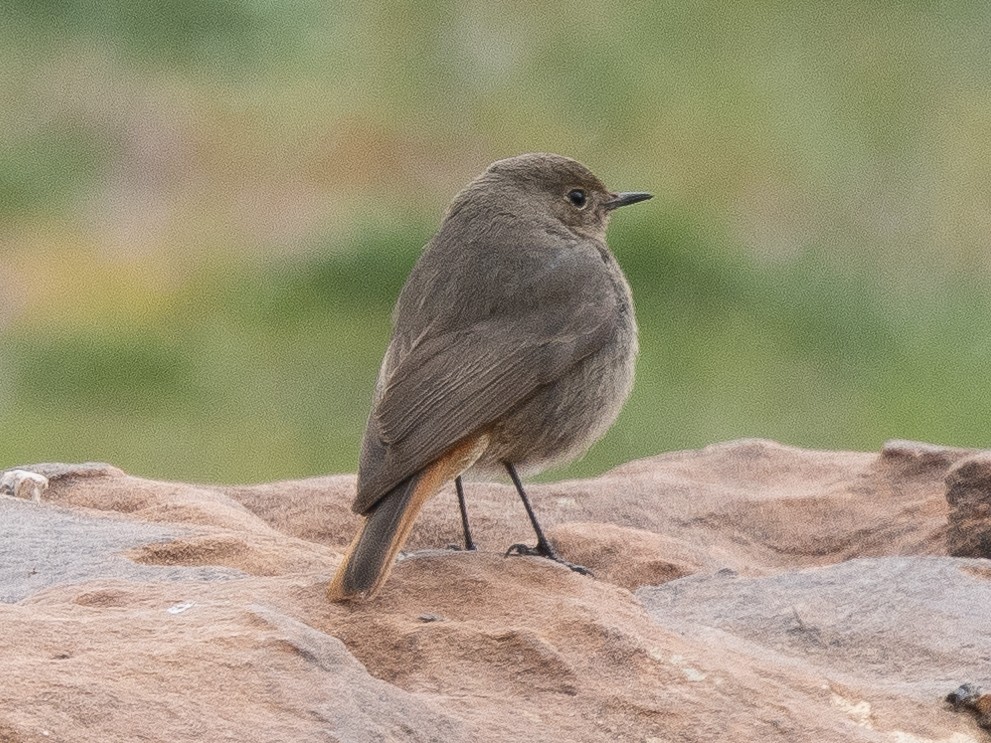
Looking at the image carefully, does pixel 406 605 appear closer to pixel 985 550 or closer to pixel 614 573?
pixel 614 573

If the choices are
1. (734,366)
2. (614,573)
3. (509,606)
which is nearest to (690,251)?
(734,366)

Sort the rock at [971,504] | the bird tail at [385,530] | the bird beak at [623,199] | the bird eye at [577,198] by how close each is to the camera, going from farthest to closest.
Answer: the bird beak at [623,199], the bird eye at [577,198], the rock at [971,504], the bird tail at [385,530]

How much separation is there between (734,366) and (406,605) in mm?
6467

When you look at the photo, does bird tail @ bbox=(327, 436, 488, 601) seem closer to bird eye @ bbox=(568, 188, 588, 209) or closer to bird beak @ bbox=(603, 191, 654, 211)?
bird eye @ bbox=(568, 188, 588, 209)

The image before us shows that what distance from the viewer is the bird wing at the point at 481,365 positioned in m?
5.30

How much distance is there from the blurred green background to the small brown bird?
13.4ft

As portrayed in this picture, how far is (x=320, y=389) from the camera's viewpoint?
11000 mm

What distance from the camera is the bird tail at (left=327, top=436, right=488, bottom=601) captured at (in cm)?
480

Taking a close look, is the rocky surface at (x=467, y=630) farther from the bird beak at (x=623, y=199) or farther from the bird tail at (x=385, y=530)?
the bird beak at (x=623, y=199)

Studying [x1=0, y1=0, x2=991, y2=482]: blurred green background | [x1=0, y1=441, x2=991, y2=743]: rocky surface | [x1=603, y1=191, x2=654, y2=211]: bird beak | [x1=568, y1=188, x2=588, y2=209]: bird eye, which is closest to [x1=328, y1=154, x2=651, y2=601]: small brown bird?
[x1=568, y1=188, x2=588, y2=209]: bird eye

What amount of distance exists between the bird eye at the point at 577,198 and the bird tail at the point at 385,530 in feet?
4.84

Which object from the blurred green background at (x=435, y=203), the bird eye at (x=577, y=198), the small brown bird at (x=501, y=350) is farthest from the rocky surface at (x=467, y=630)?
the blurred green background at (x=435, y=203)

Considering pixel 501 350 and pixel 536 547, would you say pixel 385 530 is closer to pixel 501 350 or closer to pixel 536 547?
pixel 501 350

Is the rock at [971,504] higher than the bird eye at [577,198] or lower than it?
lower
